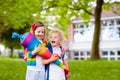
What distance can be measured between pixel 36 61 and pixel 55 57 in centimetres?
39

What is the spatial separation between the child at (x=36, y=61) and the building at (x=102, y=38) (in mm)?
48136

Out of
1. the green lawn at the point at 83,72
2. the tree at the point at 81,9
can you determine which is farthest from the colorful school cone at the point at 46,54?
the tree at the point at 81,9

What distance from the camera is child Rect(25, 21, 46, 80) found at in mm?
7086

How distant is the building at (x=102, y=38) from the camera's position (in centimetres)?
5578

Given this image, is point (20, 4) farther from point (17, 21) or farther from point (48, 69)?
point (48, 69)

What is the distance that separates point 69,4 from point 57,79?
2532 centimetres

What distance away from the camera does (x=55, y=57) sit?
7.04 meters

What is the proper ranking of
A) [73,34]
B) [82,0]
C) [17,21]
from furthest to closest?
[73,34], [17,21], [82,0]

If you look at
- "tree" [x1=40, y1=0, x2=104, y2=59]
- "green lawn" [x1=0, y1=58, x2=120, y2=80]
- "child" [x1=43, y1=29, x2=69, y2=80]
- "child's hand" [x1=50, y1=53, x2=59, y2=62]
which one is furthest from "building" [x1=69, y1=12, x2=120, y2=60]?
"child's hand" [x1=50, y1=53, x2=59, y2=62]

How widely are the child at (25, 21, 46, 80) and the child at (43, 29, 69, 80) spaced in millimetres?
117

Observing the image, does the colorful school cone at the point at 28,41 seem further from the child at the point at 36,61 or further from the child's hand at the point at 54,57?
the child's hand at the point at 54,57

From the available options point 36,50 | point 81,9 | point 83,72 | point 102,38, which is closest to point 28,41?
point 36,50

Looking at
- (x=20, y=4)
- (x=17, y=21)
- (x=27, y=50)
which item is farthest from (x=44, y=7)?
(x=27, y=50)

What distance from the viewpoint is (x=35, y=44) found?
23.4 ft
